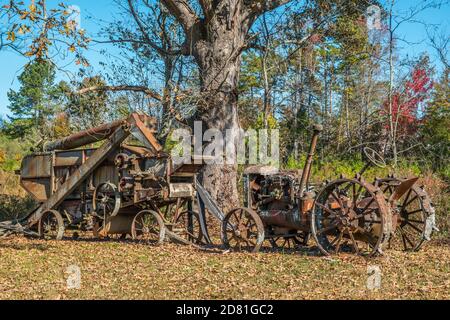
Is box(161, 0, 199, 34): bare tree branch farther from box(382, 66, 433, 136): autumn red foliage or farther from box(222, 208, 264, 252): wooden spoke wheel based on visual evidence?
box(382, 66, 433, 136): autumn red foliage

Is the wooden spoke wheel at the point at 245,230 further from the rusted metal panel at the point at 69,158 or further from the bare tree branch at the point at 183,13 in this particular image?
the bare tree branch at the point at 183,13

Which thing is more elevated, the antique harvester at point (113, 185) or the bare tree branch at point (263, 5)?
the bare tree branch at point (263, 5)

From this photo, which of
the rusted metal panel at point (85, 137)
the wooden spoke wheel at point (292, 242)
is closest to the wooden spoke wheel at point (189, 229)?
the wooden spoke wheel at point (292, 242)

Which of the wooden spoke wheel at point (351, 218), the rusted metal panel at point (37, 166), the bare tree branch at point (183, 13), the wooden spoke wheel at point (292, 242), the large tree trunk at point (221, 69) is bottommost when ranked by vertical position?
the wooden spoke wheel at point (292, 242)

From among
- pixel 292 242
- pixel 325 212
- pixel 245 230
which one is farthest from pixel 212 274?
pixel 292 242

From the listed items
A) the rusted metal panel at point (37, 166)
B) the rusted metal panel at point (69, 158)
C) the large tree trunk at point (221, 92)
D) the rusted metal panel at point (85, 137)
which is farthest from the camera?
the large tree trunk at point (221, 92)

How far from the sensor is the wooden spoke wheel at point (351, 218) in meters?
9.44

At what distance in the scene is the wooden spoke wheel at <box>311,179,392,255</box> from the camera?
9.44 m

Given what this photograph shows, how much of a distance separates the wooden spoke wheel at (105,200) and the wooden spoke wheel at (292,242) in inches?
139

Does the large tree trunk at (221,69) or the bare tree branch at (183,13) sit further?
the bare tree branch at (183,13)

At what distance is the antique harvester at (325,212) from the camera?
388 inches

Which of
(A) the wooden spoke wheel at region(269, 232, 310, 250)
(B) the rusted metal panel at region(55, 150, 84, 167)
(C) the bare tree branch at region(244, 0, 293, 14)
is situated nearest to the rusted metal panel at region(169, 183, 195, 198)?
(A) the wooden spoke wheel at region(269, 232, 310, 250)

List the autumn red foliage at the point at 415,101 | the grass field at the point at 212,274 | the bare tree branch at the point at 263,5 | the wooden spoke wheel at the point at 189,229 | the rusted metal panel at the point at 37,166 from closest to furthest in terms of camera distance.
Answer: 1. the grass field at the point at 212,274
2. the wooden spoke wheel at the point at 189,229
3. the rusted metal panel at the point at 37,166
4. the bare tree branch at the point at 263,5
5. the autumn red foliage at the point at 415,101

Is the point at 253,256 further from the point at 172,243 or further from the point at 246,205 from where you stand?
the point at 172,243
